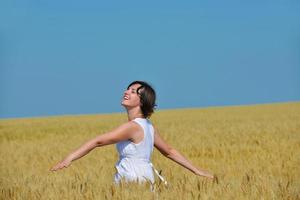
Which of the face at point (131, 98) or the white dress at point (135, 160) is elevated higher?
the face at point (131, 98)

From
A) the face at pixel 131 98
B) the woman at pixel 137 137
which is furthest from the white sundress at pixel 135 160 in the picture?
the face at pixel 131 98

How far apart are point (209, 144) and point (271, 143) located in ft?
3.98

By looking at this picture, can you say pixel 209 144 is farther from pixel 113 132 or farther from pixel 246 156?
pixel 113 132

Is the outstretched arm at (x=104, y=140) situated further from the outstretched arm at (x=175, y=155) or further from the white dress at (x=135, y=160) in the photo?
the outstretched arm at (x=175, y=155)

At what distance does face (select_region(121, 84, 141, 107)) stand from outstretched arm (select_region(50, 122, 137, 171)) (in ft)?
0.47

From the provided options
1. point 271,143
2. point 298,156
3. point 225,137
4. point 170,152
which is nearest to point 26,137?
point 225,137

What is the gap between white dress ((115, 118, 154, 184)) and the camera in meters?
4.17

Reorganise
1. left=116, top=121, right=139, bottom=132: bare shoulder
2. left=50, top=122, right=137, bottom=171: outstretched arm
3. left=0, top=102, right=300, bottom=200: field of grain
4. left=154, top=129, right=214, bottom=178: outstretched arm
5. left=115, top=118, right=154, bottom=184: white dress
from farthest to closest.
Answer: left=154, top=129, right=214, bottom=178: outstretched arm, left=115, top=118, right=154, bottom=184: white dress, left=116, top=121, right=139, bottom=132: bare shoulder, left=50, top=122, right=137, bottom=171: outstretched arm, left=0, top=102, right=300, bottom=200: field of grain

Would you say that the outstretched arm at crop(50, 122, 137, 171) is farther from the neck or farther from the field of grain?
the field of grain

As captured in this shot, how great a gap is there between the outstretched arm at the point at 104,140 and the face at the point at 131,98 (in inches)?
5.7

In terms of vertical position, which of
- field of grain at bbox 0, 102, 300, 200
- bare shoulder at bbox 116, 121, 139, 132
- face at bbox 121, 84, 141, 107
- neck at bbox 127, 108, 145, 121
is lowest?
field of grain at bbox 0, 102, 300, 200

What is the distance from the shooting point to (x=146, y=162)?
4258 mm

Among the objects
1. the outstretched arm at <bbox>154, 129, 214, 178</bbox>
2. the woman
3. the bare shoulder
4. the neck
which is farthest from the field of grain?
the neck

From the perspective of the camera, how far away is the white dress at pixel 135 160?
4.17 meters
